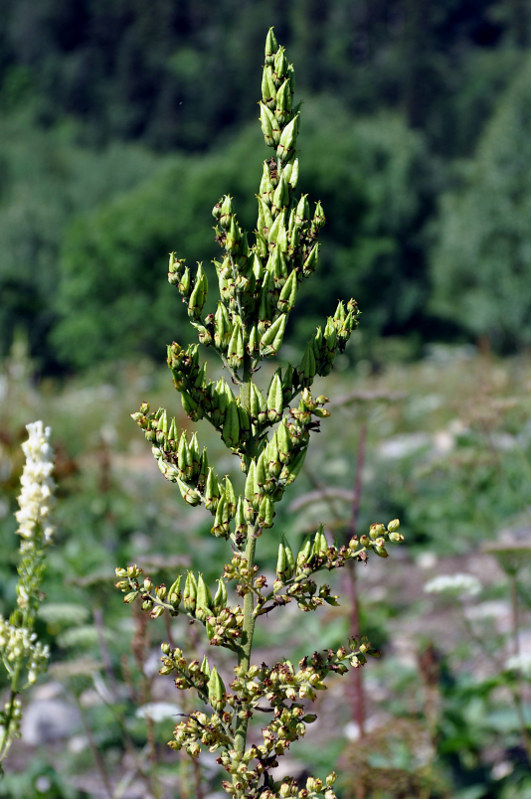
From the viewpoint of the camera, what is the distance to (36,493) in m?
1.59

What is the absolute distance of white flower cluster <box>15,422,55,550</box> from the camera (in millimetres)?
1587

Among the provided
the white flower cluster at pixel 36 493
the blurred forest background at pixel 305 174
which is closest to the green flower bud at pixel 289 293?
the white flower cluster at pixel 36 493

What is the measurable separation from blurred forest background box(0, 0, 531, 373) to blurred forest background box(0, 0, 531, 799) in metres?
0.22

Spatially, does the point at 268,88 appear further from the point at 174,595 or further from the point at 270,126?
the point at 174,595

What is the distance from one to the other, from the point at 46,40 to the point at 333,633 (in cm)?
14572

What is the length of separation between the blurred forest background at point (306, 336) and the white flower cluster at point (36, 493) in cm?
121

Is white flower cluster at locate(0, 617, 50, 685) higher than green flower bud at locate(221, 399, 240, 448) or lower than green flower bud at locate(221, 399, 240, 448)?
lower

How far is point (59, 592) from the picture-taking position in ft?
22.4

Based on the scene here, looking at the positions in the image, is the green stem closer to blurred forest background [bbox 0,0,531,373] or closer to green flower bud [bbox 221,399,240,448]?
green flower bud [bbox 221,399,240,448]

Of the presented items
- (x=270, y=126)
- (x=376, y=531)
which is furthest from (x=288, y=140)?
(x=376, y=531)

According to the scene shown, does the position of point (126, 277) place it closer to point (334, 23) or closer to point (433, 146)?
point (433, 146)

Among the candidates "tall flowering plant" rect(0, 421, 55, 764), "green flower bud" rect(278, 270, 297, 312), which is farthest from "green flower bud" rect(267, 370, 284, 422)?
"tall flowering plant" rect(0, 421, 55, 764)

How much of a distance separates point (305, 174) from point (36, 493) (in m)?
53.3

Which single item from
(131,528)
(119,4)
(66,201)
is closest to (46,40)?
(119,4)
